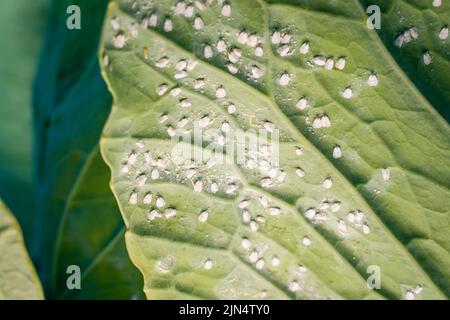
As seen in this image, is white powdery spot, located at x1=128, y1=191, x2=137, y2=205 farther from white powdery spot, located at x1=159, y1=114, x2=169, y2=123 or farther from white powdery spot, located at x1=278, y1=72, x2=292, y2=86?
white powdery spot, located at x1=278, y1=72, x2=292, y2=86

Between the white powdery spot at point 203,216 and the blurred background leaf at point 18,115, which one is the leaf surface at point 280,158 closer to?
the white powdery spot at point 203,216

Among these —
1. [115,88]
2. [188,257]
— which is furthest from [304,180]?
[115,88]

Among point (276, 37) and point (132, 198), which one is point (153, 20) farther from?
point (132, 198)

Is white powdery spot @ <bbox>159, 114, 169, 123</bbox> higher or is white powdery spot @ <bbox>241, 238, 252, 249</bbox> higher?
white powdery spot @ <bbox>159, 114, 169, 123</bbox>

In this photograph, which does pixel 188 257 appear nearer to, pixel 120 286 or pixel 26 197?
pixel 120 286

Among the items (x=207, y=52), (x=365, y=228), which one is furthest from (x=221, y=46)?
(x=365, y=228)

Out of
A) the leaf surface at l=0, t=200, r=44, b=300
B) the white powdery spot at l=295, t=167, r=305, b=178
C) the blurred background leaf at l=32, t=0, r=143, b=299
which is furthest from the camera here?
the blurred background leaf at l=32, t=0, r=143, b=299

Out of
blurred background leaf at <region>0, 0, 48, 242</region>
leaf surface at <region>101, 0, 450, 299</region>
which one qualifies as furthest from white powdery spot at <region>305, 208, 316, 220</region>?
blurred background leaf at <region>0, 0, 48, 242</region>

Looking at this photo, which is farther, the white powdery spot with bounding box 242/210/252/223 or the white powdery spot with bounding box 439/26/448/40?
the white powdery spot with bounding box 242/210/252/223
